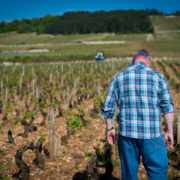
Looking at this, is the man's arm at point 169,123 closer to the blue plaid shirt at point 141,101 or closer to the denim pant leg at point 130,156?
the blue plaid shirt at point 141,101

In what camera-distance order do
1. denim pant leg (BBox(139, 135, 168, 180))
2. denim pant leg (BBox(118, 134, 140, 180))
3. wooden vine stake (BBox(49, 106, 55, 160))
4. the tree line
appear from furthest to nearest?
the tree line
wooden vine stake (BBox(49, 106, 55, 160))
denim pant leg (BBox(118, 134, 140, 180))
denim pant leg (BBox(139, 135, 168, 180))

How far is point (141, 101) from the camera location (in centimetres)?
221

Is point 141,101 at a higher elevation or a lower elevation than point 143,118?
higher

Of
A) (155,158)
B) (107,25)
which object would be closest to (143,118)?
(155,158)

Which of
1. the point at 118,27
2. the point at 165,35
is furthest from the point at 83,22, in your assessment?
the point at 165,35

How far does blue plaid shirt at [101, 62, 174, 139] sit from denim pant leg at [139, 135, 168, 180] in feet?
0.24

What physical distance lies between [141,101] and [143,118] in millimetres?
178

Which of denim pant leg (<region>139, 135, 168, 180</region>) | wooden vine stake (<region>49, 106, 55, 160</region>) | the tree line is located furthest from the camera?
the tree line

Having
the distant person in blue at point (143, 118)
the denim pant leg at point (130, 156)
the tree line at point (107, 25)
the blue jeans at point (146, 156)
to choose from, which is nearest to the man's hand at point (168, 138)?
the distant person in blue at point (143, 118)

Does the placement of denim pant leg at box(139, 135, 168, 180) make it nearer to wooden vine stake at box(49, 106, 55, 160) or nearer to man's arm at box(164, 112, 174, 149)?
man's arm at box(164, 112, 174, 149)

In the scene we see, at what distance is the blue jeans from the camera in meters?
2.12

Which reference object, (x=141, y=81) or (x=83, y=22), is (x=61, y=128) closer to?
(x=141, y=81)

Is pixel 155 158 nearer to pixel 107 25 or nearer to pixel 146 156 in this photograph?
pixel 146 156

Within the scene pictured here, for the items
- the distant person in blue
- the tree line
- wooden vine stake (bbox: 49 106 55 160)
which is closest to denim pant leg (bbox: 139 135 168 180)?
the distant person in blue
